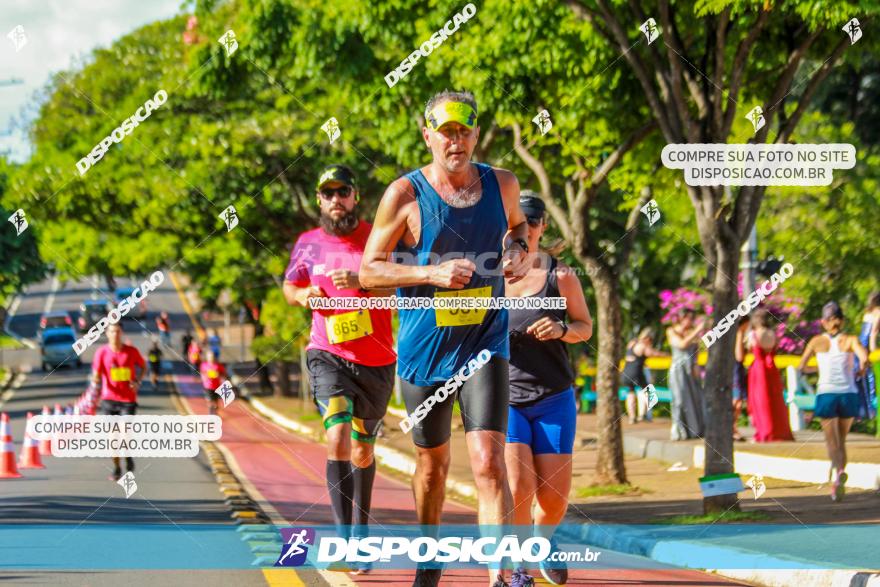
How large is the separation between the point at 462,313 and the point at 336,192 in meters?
2.37

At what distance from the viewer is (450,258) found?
6.95 meters

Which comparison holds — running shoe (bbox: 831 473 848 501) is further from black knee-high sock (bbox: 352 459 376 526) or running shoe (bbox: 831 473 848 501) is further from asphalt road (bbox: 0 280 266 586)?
black knee-high sock (bbox: 352 459 376 526)

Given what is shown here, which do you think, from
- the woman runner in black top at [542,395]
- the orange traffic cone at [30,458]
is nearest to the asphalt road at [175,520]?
the orange traffic cone at [30,458]

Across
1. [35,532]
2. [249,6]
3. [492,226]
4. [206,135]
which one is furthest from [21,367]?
[492,226]

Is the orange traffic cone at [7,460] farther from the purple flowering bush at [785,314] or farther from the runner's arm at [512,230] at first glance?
the runner's arm at [512,230]

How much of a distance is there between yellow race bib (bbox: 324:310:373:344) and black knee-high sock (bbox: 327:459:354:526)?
0.74 meters

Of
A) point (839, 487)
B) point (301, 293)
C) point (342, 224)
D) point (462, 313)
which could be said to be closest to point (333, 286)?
point (301, 293)

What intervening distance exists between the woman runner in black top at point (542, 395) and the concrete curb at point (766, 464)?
6.64 m

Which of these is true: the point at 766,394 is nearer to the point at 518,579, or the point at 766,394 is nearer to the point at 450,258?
the point at 518,579

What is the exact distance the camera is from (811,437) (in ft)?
66.3

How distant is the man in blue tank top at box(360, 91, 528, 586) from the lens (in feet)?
22.8

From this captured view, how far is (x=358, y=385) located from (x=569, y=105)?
331 inches

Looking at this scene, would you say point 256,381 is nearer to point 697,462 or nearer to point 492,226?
point 697,462

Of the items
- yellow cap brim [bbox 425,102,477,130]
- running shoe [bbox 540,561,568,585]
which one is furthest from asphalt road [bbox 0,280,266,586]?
yellow cap brim [bbox 425,102,477,130]
